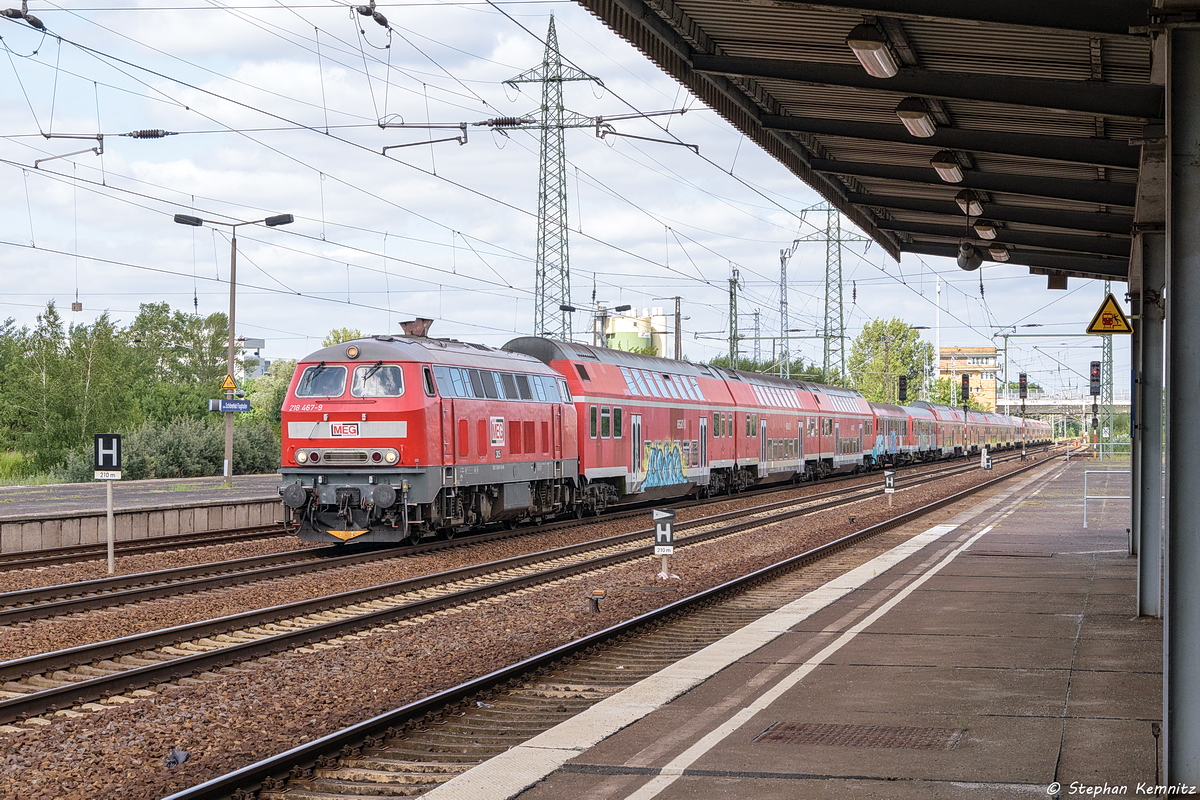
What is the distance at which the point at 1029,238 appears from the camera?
49.9 ft

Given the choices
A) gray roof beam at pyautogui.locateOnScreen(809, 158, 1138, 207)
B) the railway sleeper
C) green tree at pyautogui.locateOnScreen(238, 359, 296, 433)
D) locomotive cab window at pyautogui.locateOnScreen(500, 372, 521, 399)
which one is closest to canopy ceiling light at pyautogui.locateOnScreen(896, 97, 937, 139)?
gray roof beam at pyautogui.locateOnScreen(809, 158, 1138, 207)

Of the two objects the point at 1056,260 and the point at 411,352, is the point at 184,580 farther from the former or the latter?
the point at 1056,260

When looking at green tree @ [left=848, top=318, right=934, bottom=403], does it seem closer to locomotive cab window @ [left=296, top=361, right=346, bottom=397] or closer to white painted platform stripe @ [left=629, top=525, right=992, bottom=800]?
locomotive cab window @ [left=296, top=361, right=346, bottom=397]

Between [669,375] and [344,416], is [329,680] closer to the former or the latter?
[344,416]

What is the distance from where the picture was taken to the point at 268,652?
37.7 feet

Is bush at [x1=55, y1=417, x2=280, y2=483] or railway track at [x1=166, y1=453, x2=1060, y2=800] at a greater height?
bush at [x1=55, y1=417, x2=280, y2=483]

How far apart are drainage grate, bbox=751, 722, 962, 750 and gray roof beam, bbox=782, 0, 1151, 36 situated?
14.2 feet

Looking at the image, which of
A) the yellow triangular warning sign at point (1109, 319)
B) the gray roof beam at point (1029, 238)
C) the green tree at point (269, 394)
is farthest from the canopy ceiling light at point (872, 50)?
the green tree at point (269, 394)

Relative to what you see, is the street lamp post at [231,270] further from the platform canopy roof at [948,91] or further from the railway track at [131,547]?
the platform canopy roof at [948,91]

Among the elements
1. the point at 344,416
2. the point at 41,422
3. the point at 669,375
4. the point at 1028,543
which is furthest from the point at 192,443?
the point at 1028,543

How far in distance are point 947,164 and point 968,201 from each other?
1.73m

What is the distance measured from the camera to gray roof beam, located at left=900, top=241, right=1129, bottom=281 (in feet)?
52.1

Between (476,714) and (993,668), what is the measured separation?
4.15 metres

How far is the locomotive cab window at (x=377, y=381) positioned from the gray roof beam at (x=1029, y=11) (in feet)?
42.1
